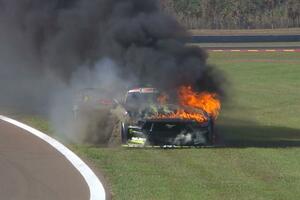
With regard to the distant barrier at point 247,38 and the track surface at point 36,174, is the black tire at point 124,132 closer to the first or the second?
the track surface at point 36,174

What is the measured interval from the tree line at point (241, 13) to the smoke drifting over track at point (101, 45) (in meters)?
53.5

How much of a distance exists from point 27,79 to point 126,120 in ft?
55.5

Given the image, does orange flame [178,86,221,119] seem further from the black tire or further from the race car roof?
the black tire

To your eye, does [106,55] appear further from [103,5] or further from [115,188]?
[115,188]

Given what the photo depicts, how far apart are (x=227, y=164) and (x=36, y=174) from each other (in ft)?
12.2

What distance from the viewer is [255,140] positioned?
19344 millimetres

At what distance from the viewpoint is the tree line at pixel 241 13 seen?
82688 mm

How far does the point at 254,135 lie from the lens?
20.5 meters

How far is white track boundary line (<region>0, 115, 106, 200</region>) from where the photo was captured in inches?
489

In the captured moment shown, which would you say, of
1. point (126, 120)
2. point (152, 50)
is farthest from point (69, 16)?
point (126, 120)

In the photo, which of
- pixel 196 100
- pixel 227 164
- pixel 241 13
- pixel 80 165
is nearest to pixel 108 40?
pixel 196 100

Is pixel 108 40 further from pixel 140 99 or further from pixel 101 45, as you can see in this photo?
pixel 140 99

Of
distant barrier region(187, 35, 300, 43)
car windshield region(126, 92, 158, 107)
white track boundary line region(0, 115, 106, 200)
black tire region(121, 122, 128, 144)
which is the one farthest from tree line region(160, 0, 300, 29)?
black tire region(121, 122, 128, 144)

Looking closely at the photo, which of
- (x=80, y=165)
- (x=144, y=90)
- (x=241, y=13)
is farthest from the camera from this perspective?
(x=241, y=13)
